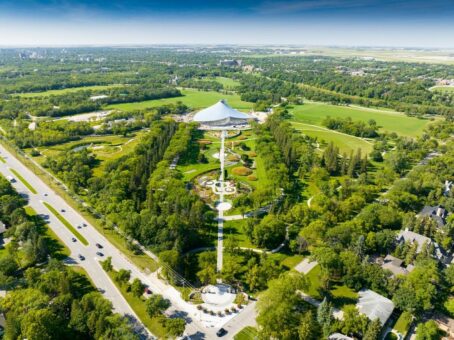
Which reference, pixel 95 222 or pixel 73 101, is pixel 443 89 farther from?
pixel 95 222

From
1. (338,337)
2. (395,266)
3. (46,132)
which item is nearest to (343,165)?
(395,266)

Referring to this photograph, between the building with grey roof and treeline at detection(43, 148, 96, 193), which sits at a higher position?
treeline at detection(43, 148, 96, 193)

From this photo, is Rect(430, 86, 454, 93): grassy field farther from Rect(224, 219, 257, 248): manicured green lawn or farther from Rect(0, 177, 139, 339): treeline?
Rect(0, 177, 139, 339): treeline

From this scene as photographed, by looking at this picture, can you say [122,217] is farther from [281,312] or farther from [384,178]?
[384,178]

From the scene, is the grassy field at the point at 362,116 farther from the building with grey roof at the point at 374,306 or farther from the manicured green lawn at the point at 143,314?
the manicured green lawn at the point at 143,314

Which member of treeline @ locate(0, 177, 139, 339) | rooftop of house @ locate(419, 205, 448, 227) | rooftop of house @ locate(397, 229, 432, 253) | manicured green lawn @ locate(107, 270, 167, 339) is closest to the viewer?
treeline @ locate(0, 177, 139, 339)

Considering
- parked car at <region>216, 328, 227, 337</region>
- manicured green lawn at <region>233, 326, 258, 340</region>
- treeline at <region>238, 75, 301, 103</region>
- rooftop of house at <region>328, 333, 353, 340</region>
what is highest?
treeline at <region>238, 75, 301, 103</region>

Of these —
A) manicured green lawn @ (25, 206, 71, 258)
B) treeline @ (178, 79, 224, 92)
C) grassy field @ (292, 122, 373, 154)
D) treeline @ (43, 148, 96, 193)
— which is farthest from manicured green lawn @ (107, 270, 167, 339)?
treeline @ (178, 79, 224, 92)
